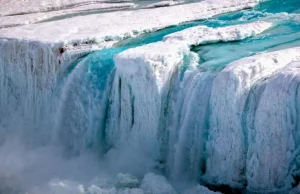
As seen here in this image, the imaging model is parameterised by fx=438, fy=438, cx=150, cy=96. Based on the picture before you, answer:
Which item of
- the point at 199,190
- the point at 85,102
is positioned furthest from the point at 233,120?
the point at 85,102

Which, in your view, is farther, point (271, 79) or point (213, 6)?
point (213, 6)

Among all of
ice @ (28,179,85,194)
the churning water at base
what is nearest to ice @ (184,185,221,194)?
the churning water at base

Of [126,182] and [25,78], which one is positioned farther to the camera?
[25,78]

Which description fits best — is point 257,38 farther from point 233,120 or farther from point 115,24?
point 115,24

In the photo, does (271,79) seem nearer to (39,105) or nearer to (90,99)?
(90,99)

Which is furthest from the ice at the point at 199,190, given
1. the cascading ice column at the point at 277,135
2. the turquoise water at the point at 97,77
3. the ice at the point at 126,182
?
the turquoise water at the point at 97,77

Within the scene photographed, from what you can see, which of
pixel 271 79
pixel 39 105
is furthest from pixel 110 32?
pixel 271 79
